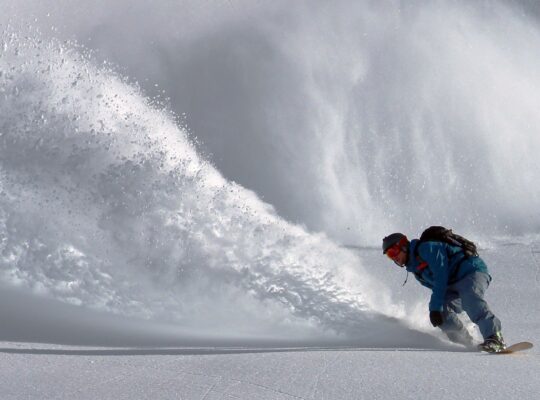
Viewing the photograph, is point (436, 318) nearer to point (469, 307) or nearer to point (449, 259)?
point (469, 307)

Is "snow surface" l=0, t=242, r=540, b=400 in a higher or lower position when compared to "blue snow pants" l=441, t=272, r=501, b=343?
lower

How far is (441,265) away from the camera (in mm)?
5129

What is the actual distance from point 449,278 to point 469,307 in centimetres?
28

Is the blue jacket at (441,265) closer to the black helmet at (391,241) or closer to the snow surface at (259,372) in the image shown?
the black helmet at (391,241)

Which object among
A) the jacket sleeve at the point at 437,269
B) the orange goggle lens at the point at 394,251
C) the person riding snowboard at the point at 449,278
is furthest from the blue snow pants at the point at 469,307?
the orange goggle lens at the point at 394,251

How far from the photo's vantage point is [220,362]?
4.01 meters

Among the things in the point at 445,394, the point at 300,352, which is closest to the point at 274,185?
the point at 300,352

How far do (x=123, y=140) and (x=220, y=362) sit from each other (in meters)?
3.21

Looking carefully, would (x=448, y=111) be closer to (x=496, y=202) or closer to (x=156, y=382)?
(x=496, y=202)

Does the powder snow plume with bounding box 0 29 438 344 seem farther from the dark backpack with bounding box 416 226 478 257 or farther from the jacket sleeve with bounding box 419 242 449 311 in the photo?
the dark backpack with bounding box 416 226 478 257

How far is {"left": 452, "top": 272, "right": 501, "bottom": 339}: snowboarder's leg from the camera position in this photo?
485cm

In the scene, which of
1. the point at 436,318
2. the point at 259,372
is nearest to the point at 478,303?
the point at 436,318

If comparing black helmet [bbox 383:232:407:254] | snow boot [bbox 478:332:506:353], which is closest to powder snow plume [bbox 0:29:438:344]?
black helmet [bbox 383:232:407:254]

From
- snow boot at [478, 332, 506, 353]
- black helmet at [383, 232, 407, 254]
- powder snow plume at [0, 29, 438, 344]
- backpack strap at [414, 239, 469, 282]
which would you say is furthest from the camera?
powder snow plume at [0, 29, 438, 344]
